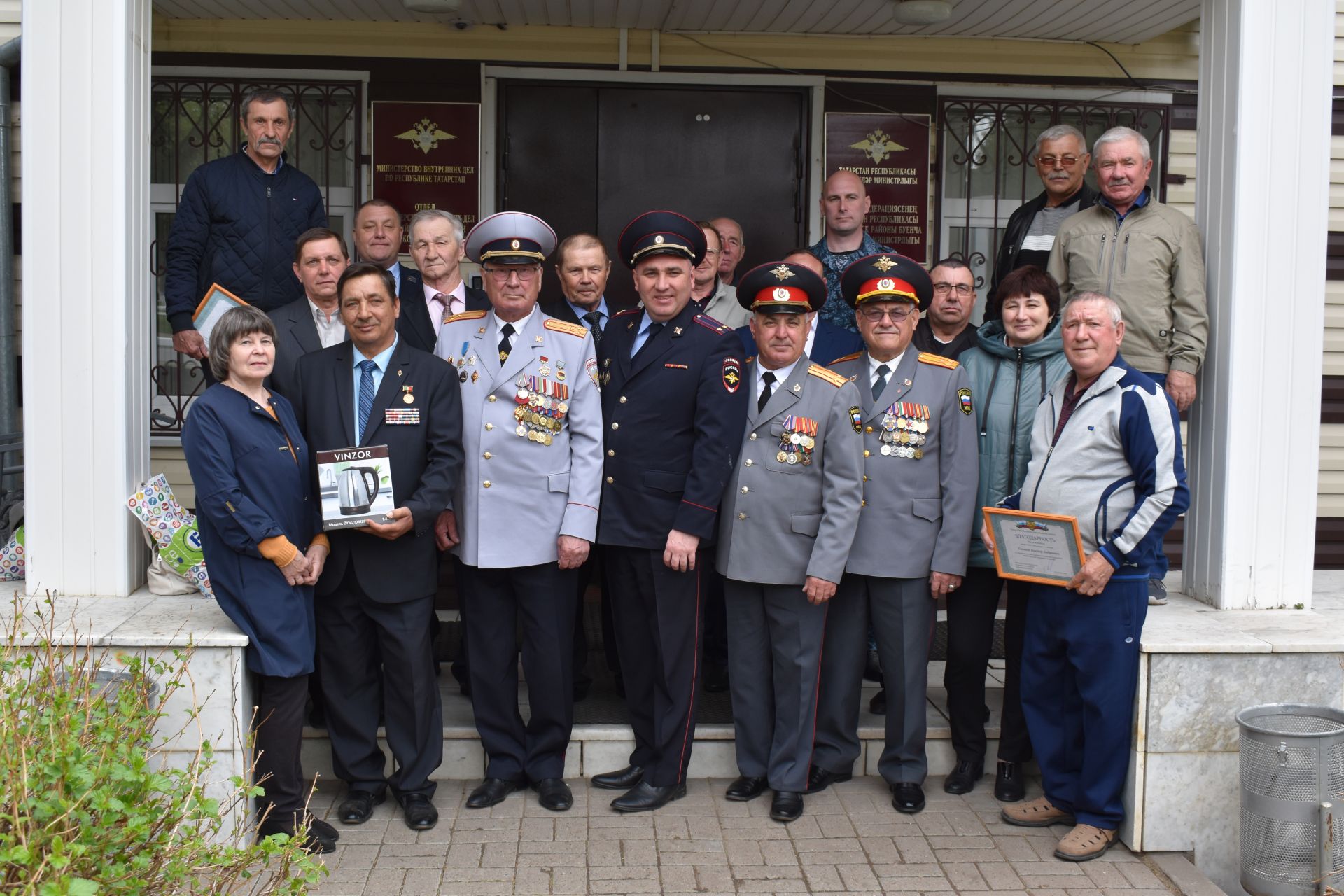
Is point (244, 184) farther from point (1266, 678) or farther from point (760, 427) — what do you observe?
point (1266, 678)

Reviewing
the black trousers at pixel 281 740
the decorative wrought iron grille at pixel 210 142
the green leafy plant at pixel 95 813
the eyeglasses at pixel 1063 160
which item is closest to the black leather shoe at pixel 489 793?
the black trousers at pixel 281 740

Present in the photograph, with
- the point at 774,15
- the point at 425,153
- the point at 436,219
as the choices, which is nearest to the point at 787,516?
the point at 436,219

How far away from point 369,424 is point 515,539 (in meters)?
0.60

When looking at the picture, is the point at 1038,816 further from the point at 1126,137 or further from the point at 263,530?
the point at 263,530

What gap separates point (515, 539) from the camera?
407 centimetres

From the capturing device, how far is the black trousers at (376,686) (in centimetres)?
398

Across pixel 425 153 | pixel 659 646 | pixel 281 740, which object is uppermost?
pixel 425 153

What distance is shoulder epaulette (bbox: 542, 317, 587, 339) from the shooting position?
4.17 meters

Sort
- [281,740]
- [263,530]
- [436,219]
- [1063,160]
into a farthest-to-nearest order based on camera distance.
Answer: [1063,160] → [436,219] → [281,740] → [263,530]

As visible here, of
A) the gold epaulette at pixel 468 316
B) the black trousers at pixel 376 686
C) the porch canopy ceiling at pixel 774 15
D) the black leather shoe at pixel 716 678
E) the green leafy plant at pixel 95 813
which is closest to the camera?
the green leafy plant at pixel 95 813

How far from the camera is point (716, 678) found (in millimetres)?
5070

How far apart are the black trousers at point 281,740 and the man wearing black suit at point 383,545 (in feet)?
0.73

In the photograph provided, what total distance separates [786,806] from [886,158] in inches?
146

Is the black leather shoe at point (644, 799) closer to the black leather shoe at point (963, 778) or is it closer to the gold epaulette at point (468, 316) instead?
the black leather shoe at point (963, 778)
